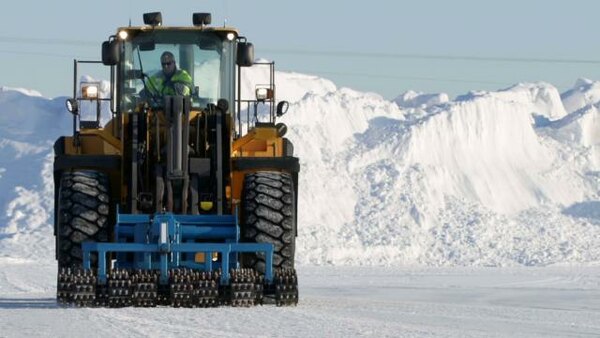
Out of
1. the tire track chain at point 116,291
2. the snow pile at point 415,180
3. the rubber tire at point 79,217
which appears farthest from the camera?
the snow pile at point 415,180

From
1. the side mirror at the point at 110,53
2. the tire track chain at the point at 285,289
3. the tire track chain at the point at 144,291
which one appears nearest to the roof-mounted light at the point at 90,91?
the side mirror at the point at 110,53

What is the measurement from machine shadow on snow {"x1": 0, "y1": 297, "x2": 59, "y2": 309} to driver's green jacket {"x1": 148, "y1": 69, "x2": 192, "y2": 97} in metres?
2.48

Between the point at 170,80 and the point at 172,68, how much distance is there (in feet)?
0.45

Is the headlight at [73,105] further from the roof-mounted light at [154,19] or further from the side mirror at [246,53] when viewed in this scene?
the side mirror at [246,53]

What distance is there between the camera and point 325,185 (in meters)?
55.2

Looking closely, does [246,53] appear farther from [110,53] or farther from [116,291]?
[116,291]

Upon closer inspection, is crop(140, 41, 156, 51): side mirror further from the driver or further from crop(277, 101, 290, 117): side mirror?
crop(277, 101, 290, 117): side mirror

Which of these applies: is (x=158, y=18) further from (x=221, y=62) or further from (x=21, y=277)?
(x=21, y=277)

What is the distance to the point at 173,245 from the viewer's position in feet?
50.0

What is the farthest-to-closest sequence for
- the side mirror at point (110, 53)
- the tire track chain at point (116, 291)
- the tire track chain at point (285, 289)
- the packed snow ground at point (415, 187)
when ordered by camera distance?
the packed snow ground at point (415, 187), the side mirror at point (110, 53), the tire track chain at point (285, 289), the tire track chain at point (116, 291)

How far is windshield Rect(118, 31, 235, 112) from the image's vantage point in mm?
16750

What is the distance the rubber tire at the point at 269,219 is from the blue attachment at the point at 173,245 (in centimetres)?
20

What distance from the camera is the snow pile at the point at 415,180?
5012 centimetres

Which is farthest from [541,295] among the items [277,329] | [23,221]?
[23,221]
